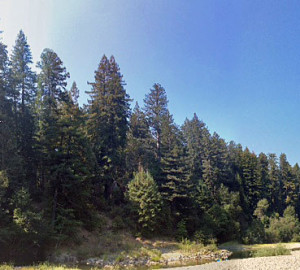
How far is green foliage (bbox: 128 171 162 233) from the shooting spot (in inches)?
984

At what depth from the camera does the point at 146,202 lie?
25.3m

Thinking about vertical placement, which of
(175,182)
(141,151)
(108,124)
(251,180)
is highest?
(108,124)

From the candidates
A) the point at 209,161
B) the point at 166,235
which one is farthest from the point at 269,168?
the point at 166,235

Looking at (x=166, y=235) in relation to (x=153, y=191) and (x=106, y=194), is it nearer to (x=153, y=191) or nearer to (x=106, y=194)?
(x=153, y=191)

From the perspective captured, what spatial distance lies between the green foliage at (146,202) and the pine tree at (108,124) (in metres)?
4.18

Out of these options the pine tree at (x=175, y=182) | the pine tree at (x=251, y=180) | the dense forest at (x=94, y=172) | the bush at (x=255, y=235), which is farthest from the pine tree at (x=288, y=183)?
the pine tree at (x=175, y=182)

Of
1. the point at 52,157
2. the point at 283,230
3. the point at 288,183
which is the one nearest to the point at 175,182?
the point at 52,157

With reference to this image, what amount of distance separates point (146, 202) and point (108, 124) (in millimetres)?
11391

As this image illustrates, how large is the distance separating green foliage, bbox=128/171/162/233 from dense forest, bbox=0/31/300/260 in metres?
0.12

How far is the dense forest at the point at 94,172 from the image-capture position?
60.9 ft

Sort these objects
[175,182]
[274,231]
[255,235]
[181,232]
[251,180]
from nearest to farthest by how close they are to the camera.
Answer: [181,232] < [175,182] < [255,235] < [274,231] < [251,180]

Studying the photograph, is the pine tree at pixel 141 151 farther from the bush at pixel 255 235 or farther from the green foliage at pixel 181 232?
the bush at pixel 255 235

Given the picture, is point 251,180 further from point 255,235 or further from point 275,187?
point 255,235

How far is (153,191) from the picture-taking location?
83.6ft
